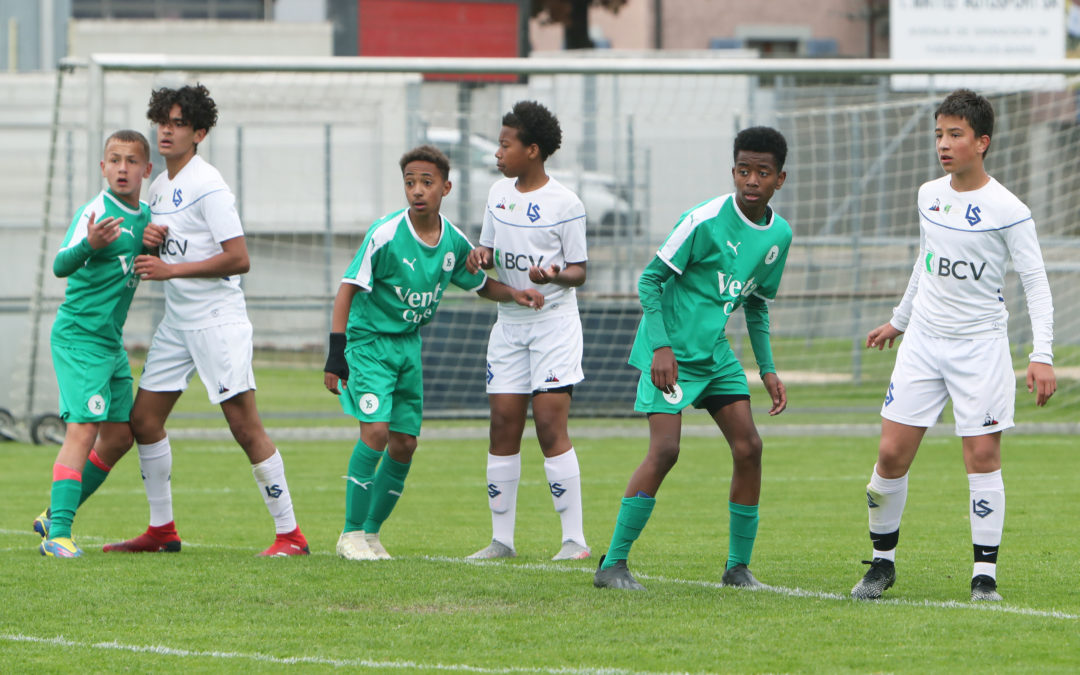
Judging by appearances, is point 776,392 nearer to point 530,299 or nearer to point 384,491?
point 530,299

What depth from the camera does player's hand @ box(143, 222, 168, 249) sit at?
7.13 m

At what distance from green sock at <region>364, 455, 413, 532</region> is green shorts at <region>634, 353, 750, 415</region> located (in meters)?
1.44

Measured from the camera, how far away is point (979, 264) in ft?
19.5

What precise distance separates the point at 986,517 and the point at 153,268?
3.76m

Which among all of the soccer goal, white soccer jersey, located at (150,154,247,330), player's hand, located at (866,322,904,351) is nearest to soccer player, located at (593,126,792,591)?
player's hand, located at (866,322,904,351)

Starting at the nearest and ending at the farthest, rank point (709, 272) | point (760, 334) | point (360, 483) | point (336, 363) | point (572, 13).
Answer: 1. point (709, 272)
2. point (760, 334)
3. point (336, 363)
4. point (360, 483)
5. point (572, 13)

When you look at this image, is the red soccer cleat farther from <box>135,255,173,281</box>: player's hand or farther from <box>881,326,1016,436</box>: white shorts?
<box>881,326,1016,436</box>: white shorts

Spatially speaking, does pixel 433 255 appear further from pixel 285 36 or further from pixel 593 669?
pixel 285 36

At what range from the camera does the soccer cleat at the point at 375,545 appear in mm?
7105

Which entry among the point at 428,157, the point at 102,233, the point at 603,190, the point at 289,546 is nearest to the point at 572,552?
the point at 289,546

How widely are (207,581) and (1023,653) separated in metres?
3.28

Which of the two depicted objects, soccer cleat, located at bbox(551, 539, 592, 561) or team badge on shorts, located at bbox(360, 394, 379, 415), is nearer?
team badge on shorts, located at bbox(360, 394, 379, 415)

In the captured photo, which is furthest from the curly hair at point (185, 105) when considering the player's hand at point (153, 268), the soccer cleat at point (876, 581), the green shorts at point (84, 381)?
the soccer cleat at point (876, 581)

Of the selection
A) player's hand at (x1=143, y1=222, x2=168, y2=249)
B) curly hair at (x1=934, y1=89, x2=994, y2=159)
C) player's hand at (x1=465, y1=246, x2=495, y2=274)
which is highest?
curly hair at (x1=934, y1=89, x2=994, y2=159)
